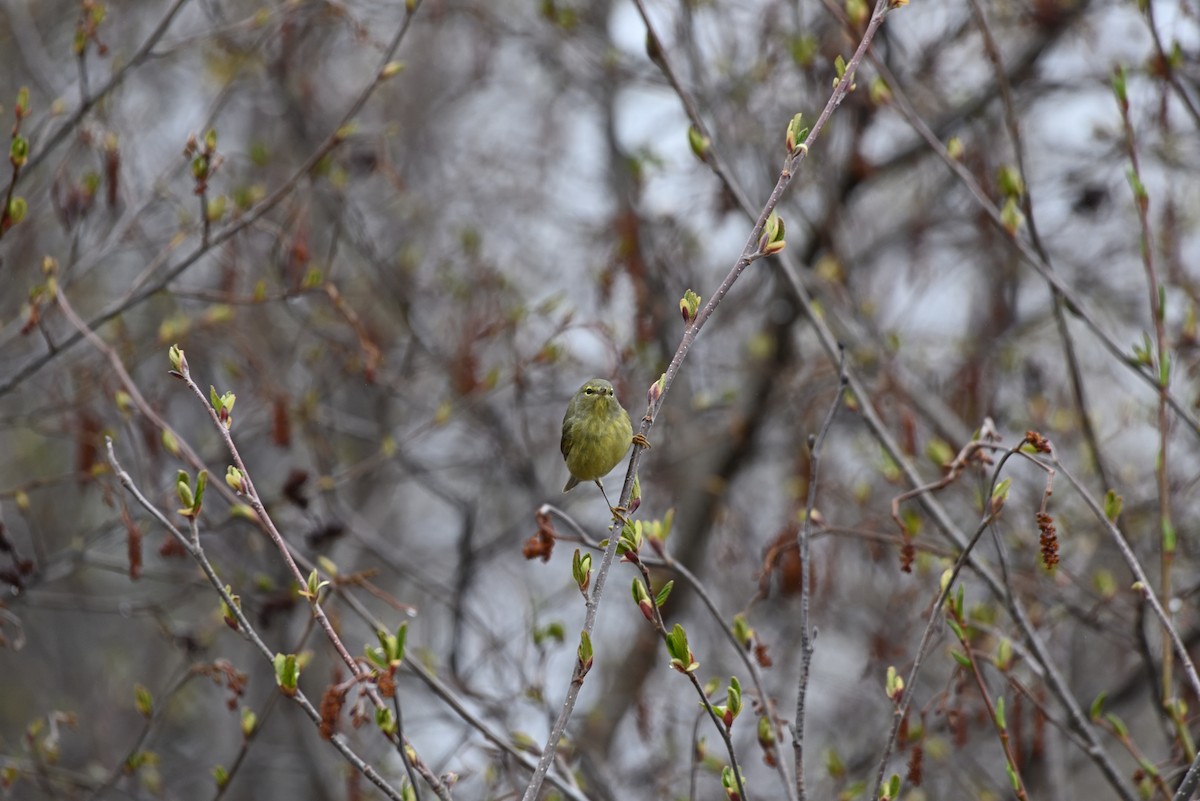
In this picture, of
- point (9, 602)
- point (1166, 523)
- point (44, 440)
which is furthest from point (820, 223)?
point (44, 440)

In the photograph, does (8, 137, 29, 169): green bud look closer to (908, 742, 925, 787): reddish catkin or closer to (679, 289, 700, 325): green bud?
(679, 289, 700, 325): green bud

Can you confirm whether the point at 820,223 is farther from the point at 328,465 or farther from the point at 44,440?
the point at 44,440

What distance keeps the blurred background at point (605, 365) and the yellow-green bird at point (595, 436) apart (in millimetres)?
484

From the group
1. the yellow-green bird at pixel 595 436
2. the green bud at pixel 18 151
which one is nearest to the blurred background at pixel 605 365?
the green bud at pixel 18 151

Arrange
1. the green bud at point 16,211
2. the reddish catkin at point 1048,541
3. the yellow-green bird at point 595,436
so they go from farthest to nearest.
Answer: the green bud at point 16,211 < the yellow-green bird at point 595,436 < the reddish catkin at point 1048,541

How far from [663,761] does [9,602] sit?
122 inches

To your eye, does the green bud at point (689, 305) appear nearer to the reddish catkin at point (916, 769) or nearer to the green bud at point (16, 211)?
the reddish catkin at point (916, 769)

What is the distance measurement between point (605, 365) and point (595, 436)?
3462 millimetres

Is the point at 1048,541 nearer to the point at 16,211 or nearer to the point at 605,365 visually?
the point at 16,211

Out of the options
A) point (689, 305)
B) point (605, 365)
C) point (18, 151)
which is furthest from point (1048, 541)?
point (605, 365)

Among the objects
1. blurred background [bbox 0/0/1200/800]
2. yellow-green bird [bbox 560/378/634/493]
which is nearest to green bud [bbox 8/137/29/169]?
blurred background [bbox 0/0/1200/800]

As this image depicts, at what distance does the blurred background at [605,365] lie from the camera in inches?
184

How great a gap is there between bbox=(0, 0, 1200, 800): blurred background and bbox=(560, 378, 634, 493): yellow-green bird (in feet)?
1.59

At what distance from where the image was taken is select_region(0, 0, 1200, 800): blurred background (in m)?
4.67
